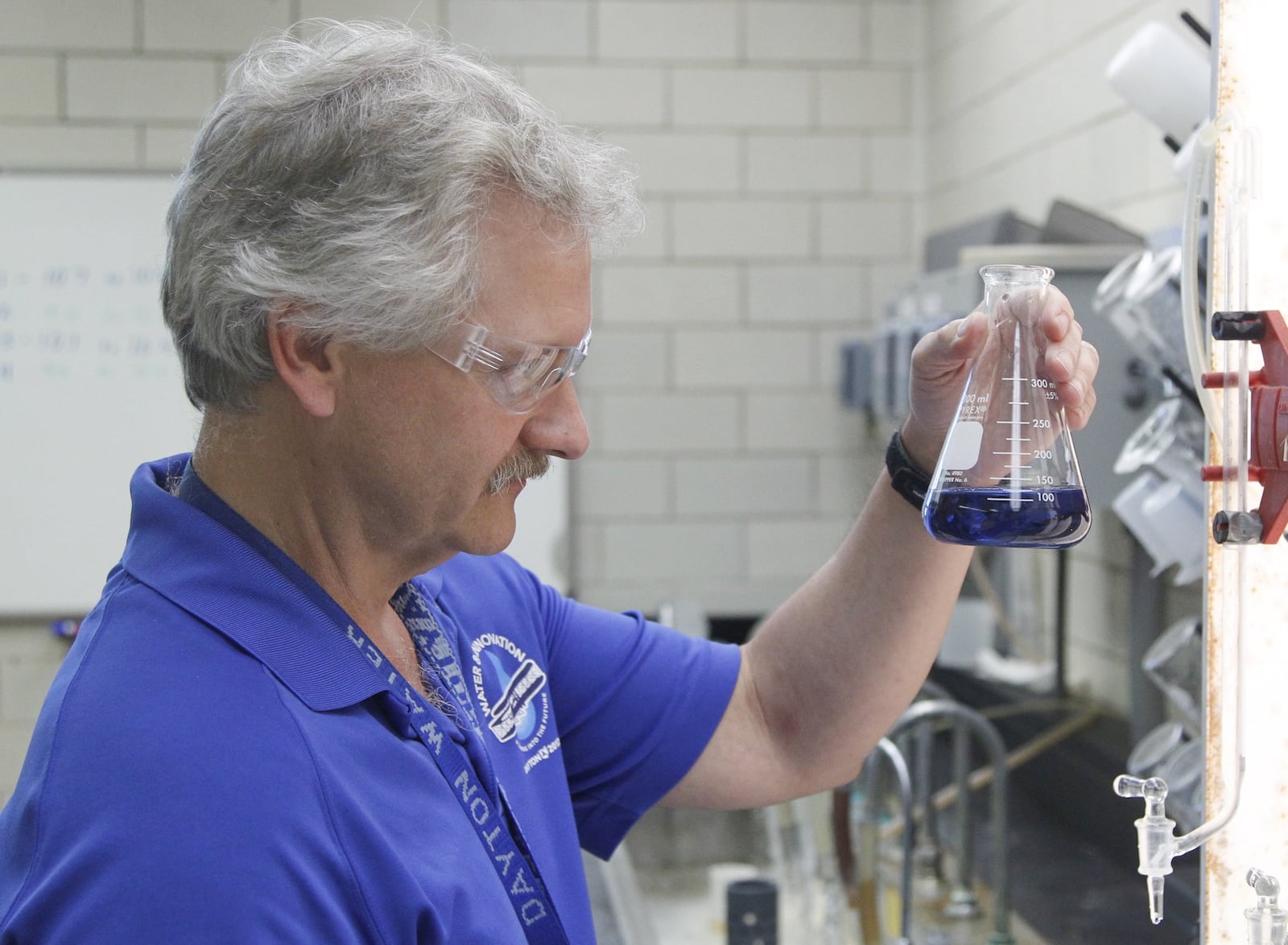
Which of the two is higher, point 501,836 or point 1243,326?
point 1243,326

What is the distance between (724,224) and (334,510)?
2.53m

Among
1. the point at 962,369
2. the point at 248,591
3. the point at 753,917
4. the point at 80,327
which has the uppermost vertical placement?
the point at 80,327

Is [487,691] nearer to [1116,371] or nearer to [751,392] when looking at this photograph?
[1116,371]

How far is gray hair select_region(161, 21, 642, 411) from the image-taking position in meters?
0.71

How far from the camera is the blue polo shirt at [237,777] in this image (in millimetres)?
608

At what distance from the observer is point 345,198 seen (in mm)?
714

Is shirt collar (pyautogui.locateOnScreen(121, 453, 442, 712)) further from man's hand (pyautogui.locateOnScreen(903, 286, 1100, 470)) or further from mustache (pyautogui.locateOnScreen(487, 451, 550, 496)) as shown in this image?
man's hand (pyautogui.locateOnScreen(903, 286, 1100, 470))

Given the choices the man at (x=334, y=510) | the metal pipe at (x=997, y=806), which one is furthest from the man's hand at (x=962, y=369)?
the metal pipe at (x=997, y=806)

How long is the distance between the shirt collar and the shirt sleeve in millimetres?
309

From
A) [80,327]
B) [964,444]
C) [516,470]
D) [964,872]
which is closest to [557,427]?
Result: [516,470]

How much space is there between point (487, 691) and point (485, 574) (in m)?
0.14

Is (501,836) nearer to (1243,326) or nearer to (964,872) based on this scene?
(1243,326)

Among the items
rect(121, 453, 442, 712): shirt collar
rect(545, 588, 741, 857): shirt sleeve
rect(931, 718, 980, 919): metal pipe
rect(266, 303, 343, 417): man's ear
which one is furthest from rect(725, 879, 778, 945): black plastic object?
rect(266, 303, 343, 417): man's ear

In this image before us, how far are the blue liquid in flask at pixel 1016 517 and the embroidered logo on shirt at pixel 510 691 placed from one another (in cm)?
37
